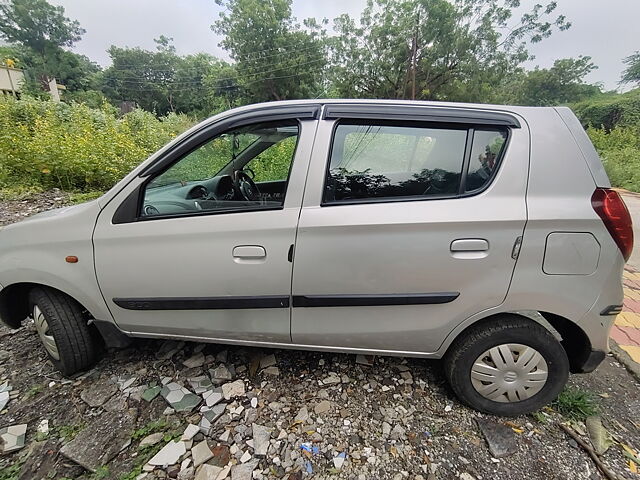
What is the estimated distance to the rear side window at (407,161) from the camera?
4.95 ft

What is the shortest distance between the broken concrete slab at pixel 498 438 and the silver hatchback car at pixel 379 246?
8 cm

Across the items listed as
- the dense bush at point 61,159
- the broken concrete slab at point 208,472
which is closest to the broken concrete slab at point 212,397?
the broken concrete slab at point 208,472

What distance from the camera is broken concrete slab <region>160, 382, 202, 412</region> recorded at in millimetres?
1802

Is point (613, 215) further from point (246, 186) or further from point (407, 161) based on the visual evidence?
point (246, 186)

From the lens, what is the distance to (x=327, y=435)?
165 cm

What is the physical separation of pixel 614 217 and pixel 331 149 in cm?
134

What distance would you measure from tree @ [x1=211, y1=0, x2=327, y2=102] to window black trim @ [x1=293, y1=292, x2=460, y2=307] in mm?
29346

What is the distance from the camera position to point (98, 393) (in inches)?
74.2

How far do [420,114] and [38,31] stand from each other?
56391mm

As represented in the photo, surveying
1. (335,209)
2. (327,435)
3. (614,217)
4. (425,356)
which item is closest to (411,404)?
(425,356)

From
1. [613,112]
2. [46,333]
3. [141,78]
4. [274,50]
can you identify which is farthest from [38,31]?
[613,112]

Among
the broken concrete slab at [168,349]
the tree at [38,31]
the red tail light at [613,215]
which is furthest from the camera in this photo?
the tree at [38,31]

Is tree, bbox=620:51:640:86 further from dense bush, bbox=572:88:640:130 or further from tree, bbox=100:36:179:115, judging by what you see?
tree, bbox=100:36:179:115

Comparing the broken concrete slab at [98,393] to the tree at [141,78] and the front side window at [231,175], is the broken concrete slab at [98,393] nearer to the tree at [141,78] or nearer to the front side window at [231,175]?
the front side window at [231,175]
